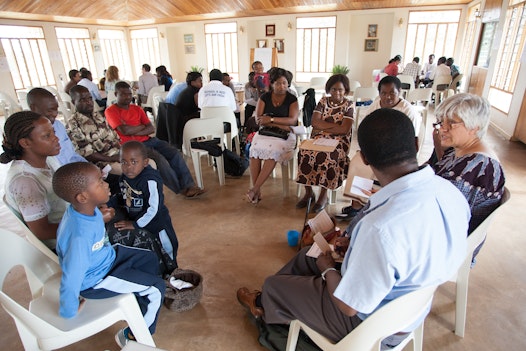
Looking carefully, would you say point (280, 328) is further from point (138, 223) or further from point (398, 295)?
point (138, 223)

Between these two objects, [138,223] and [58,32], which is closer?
[138,223]

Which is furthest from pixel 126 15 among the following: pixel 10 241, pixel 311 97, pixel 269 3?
pixel 10 241

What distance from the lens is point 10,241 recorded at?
129cm

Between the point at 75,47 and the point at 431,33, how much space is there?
37.2 ft

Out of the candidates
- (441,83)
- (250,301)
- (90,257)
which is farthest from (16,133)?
(441,83)

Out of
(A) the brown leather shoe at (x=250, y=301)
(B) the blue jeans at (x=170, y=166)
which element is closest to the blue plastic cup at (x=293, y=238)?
(A) the brown leather shoe at (x=250, y=301)

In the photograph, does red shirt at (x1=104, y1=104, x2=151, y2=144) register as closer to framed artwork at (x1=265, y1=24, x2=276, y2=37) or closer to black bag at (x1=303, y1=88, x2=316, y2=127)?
black bag at (x1=303, y1=88, x2=316, y2=127)

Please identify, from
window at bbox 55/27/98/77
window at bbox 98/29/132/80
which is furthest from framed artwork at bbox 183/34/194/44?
window at bbox 55/27/98/77

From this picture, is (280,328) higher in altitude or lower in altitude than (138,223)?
lower

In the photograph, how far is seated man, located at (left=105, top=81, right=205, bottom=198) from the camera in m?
2.87

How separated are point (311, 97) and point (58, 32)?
9752 millimetres

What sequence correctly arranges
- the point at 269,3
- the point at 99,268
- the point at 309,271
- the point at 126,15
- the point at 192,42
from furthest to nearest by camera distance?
the point at 192,42 → the point at 126,15 → the point at 269,3 → the point at 309,271 → the point at 99,268

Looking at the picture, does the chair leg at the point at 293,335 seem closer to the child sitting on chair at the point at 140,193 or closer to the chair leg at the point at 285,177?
the child sitting on chair at the point at 140,193

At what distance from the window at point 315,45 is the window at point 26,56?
25.9 feet
